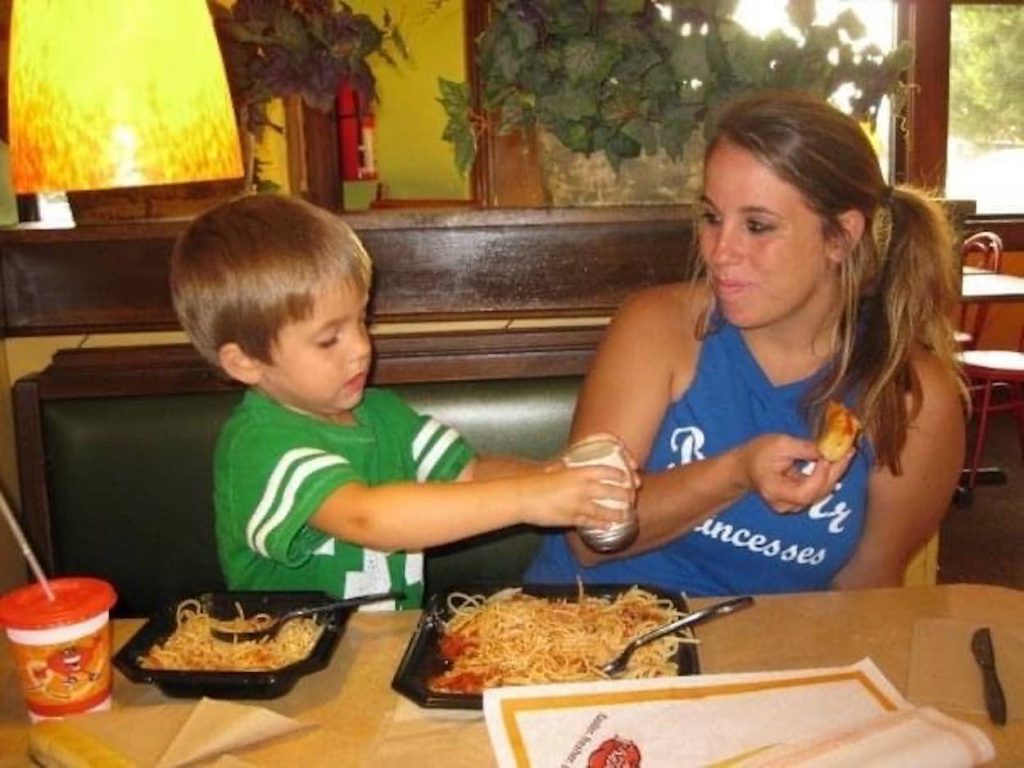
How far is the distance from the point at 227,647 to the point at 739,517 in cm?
80

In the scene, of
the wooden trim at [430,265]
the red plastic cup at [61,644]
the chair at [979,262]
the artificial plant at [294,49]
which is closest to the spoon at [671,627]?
the red plastic cup at [61,644]

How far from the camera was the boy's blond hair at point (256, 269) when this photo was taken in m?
1.40

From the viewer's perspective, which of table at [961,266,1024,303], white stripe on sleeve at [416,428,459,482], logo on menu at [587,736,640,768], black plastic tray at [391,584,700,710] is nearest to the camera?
logo on menu at [587,736,640,768]

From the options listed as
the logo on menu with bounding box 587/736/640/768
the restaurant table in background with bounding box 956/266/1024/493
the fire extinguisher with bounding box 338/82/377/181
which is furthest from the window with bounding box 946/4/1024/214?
the logo on menu with bounding box 587/736/640/768

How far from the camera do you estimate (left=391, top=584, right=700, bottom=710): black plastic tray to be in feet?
3.51

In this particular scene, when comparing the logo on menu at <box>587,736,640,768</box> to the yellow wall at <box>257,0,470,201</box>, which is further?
the yellow wall at <box>257,0,470,201</box>

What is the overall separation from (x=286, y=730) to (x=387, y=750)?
0.11 m

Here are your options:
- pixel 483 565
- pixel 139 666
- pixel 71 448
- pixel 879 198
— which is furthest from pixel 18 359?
pixel 879 198

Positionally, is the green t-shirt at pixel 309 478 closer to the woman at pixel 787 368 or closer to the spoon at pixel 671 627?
the woman at pixel 787 368

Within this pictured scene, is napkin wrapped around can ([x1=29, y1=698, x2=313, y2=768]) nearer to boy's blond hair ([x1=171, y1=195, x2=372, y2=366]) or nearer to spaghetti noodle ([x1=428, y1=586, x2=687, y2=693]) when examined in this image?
spaghetti noodle ([x1=428, y1=586, x2=687, y2=693])

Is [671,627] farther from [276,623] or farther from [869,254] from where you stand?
[869,254]

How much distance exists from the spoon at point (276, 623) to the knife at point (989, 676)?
68 centimetres

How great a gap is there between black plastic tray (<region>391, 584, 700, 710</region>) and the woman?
280 mm

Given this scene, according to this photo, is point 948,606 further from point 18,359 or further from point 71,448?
point 18,359
